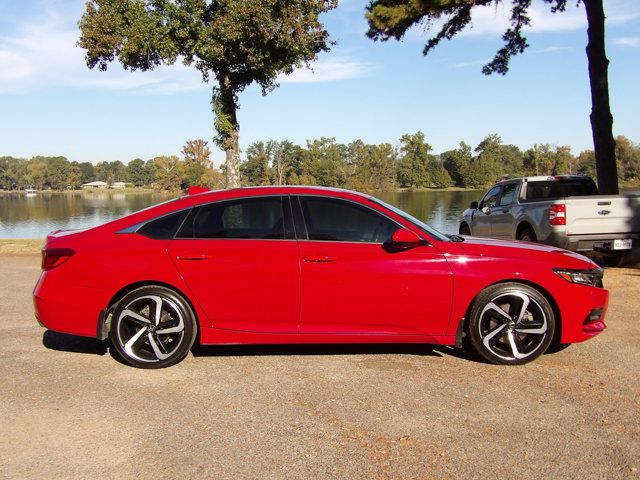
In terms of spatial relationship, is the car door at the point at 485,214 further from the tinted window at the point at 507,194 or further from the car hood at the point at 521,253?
the car hood at the point at 521,253

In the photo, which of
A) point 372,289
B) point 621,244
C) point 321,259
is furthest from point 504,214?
point 321,259

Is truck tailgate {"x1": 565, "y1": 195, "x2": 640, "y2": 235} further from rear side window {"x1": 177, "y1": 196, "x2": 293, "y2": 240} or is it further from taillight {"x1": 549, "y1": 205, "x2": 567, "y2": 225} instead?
rear side window {"x1": 177, "y1": 196, "x2": 293, "y2": 240}

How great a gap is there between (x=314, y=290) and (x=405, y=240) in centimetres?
84

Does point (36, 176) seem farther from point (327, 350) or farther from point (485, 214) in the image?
point (327, 350)

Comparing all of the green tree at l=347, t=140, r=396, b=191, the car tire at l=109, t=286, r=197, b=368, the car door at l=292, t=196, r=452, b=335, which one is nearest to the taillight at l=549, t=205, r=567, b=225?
the car door at l=292, t=196, r=452, b=335

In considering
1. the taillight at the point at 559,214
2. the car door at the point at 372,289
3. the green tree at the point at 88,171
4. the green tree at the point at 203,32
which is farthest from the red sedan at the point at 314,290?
the green tree at the point at 88,171

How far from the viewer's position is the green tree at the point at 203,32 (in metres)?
15.9

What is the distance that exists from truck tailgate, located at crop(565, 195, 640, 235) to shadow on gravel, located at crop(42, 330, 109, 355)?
7.44 meters

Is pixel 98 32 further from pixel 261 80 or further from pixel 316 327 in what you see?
pixel 316 327

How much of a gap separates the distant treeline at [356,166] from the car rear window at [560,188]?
61.0m

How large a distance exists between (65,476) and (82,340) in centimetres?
281

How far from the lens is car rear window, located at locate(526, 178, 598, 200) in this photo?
440 inches

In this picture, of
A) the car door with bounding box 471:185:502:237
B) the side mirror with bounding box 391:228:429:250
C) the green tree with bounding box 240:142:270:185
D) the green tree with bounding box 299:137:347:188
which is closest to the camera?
the side mirror with bounding box 391:228:429:250

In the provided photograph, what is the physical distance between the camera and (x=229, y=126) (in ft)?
60.0
